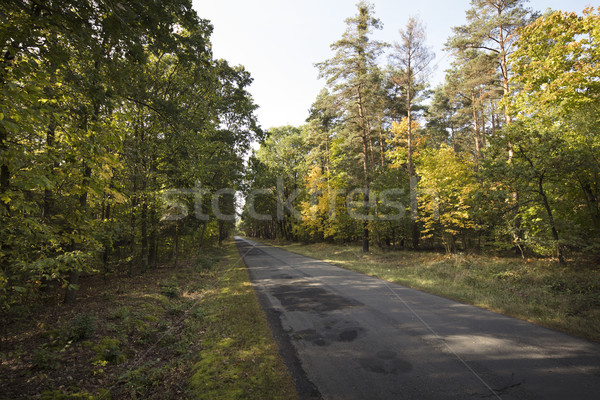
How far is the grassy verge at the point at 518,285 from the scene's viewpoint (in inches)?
252

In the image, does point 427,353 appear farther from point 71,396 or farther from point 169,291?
point 169,291

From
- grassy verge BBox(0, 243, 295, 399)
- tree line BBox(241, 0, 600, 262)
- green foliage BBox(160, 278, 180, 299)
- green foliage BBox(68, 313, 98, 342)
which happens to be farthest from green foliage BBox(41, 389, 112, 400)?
tree line BBox(241, 0, 600, 262)

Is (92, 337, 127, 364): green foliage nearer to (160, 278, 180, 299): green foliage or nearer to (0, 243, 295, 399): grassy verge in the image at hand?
(0, 243, 295, 399): grassy verge

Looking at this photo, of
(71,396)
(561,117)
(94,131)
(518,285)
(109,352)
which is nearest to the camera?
(71,396)

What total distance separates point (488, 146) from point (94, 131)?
1557 centimetres

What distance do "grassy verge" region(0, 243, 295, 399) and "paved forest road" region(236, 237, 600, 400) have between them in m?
0.74

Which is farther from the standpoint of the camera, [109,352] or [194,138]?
[194,138]

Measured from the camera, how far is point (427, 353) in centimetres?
490

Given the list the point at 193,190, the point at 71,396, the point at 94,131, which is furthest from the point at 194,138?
the point at 71,396

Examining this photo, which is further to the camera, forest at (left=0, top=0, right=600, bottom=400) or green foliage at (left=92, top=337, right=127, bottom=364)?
green foliage at (left=92, top=337, right=127, bottom=364)

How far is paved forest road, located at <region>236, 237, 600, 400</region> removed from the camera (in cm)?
386

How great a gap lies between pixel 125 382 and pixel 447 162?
19.6 meters

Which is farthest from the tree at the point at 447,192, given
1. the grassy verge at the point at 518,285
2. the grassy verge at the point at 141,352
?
the grassy verge at the point at 141,352

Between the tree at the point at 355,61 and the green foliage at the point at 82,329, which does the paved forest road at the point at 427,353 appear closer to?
the green foliage at the point at 82,329
